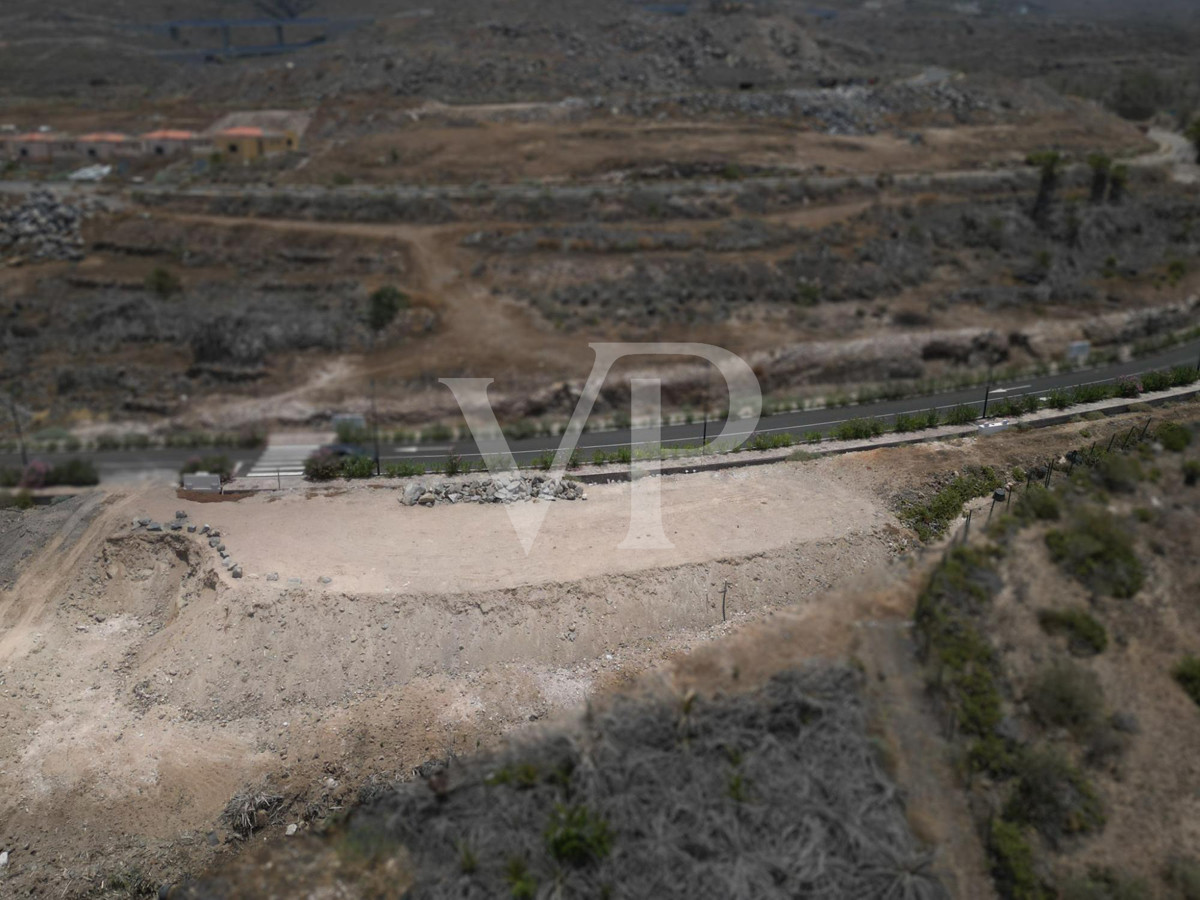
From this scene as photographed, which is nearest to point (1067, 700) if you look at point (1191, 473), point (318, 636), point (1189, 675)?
point (1189, 675)

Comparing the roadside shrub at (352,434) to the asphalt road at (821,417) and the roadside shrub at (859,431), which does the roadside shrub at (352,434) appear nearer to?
the asphalt road at (821,417)

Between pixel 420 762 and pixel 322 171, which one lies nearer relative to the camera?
pixel 420 762

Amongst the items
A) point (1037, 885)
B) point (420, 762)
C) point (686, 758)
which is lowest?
point (420, 762)

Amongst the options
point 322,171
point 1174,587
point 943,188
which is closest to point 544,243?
point 322,171

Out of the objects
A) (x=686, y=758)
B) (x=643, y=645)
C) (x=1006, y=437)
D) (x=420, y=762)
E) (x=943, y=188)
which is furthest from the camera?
(x=943, y=188)

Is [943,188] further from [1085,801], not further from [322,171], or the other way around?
[1085,801]

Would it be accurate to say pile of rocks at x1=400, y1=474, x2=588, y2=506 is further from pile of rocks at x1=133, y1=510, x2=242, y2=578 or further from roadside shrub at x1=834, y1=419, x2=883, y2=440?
roadside shrub at x1=834, y1=419, x2=883, y2=440

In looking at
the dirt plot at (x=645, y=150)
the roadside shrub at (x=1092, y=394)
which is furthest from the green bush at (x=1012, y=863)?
the dirt plot at (x=645, y=150)
